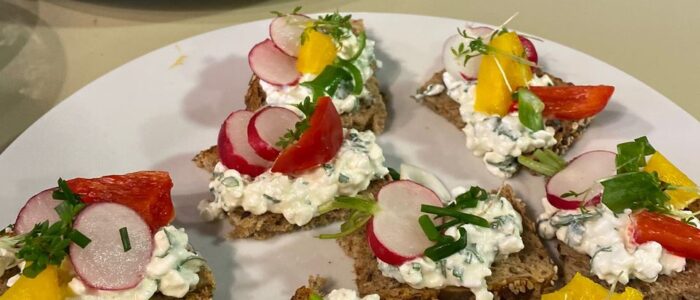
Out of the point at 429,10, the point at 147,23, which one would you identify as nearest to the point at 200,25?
the point at 147,23

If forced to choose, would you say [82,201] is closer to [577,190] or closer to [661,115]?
[577,190]

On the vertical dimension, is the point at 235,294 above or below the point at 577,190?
below

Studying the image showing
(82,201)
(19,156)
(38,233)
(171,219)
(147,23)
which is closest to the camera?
(38,233)

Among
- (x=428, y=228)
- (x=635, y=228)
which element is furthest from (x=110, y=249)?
(x=635, y=228)

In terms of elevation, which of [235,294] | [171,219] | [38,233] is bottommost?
[235,294]

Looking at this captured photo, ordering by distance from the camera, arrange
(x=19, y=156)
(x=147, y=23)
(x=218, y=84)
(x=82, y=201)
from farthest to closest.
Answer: (x=147, y=23), (x=218, y=84), (x=19, y=156), (x=82, y=201)

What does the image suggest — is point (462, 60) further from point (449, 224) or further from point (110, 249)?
point (110, 249)

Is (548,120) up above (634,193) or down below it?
below
